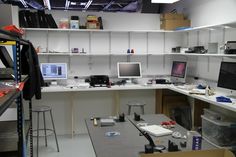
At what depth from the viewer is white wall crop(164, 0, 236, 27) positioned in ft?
13.1

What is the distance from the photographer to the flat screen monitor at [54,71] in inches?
184

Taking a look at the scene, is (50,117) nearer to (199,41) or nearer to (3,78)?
(3,78)

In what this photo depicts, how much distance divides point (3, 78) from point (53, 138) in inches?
103

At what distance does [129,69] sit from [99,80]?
2.13 feet

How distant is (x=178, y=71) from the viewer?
16.5ft

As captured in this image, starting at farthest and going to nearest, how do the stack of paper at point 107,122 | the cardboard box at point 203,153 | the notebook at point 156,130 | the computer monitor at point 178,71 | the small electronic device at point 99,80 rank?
the computer monitor at point 178,71
the small electronic device at point 99,80
the stack of paper at point 107,122
the notebook at point 156,130
the cardboard box at point 203,153

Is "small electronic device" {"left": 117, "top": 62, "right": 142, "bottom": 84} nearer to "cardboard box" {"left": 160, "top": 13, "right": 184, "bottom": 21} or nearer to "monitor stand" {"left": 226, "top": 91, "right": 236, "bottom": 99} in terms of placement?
"cardboard box" {"left": 160, "top": 13, "right": 184, "bottom": 21}

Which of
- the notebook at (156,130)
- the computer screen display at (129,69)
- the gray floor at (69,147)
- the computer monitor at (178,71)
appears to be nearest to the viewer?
the notebook at (156,130)

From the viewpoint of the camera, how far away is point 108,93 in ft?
16.6

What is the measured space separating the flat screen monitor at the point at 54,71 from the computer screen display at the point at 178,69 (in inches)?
81.8

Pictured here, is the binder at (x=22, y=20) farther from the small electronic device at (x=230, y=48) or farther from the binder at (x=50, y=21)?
the small electronic device at (x=230, y=48)

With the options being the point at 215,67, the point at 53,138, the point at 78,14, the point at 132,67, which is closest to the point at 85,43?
the point at 78,14

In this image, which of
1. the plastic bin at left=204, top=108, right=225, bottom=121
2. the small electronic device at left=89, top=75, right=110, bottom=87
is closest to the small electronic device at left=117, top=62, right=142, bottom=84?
the small electronic device at left=89, top=75, right=110, bottom=87

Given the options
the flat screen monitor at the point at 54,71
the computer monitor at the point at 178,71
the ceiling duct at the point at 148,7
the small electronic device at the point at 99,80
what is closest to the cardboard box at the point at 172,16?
the computer monitor at the point at 178,71
